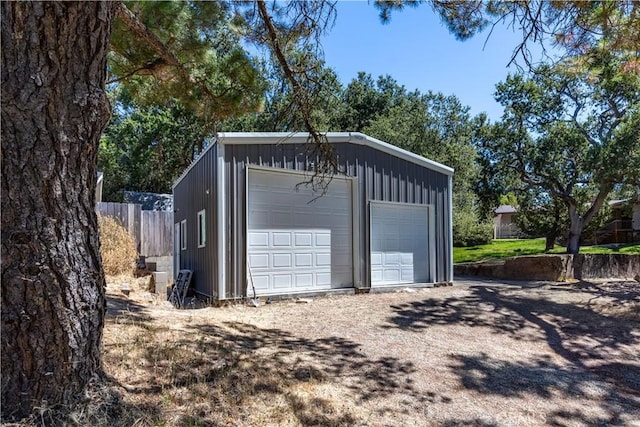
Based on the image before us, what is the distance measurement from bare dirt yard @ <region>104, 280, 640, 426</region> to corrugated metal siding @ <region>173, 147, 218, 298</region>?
1.15m

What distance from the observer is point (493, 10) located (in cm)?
558

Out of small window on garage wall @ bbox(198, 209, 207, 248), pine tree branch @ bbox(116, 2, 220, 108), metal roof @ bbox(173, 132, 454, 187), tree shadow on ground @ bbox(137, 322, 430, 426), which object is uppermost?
pine tree branch @ bbox(116, 2, 220, 108)

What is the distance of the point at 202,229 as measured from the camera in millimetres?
8477

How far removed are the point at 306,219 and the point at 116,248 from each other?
5.32 meters

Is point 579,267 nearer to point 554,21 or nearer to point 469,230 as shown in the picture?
point 554,21

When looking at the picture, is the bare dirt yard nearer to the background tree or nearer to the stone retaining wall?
the stone retaining wall

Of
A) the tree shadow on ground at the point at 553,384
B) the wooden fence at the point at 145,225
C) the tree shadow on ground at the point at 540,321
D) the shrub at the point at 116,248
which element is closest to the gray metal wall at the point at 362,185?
the tree shadow on ground at the point at 540,321

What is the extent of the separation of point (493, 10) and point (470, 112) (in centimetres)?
1657

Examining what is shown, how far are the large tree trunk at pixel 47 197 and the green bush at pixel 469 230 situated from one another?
2066 cm

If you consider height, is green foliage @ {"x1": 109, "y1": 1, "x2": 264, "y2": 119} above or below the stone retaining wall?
above

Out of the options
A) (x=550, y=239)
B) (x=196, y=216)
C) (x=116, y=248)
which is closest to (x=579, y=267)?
(x=550, y=239)

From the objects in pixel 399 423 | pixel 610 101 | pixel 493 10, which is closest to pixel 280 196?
pixel 493 10

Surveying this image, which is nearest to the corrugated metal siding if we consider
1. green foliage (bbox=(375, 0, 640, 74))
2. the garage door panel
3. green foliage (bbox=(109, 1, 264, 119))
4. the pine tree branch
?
the garage door panel

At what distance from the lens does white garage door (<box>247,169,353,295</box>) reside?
7.70 metres
